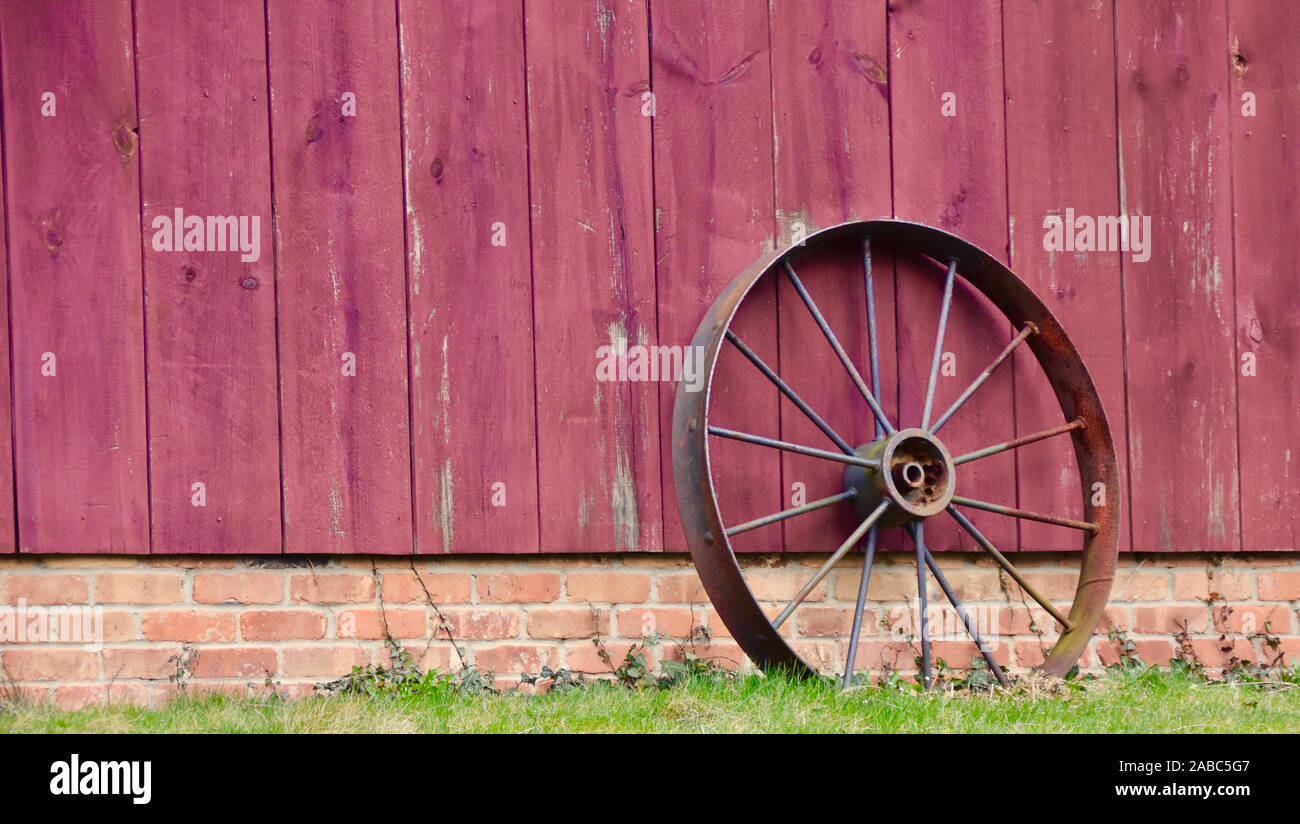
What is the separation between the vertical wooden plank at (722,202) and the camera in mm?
3107

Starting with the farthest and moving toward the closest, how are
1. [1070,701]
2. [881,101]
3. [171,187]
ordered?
[881,101]
[171,187]
[1070,701]

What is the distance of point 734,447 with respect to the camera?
3.12 metres

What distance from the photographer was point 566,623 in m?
3.05

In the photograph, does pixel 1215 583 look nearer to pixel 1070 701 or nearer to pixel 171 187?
pixel 1070 701

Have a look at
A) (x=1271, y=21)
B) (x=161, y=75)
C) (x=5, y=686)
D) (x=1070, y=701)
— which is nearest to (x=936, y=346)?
(x=1070, y=701)

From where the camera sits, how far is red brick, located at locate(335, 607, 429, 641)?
2.99 m

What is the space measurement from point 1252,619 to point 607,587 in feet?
6.78

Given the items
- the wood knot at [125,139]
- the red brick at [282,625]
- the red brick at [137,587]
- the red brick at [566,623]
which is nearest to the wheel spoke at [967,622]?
the red brick at [566,623]

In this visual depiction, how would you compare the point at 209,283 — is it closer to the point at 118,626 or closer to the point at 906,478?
the point at 118,626

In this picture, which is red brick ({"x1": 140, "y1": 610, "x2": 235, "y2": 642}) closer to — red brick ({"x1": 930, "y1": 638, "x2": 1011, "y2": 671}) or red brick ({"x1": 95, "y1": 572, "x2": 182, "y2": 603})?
red brick ({"x1": 95, "y1": 572, "x2": 182, "y2": 603})

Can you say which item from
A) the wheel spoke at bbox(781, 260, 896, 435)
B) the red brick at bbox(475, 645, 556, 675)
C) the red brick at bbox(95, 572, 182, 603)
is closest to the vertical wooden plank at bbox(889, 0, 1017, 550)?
the wheel spoke at bbox(781, 260, 896, 435)

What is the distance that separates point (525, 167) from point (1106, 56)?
1.88 m

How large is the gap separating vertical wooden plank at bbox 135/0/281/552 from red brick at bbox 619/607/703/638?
103 cm

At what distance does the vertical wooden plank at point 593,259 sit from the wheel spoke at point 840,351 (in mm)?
428
